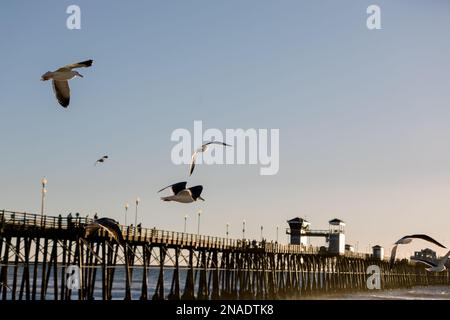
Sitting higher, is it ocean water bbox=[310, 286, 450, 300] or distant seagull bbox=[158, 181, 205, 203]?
distant seagull bbox=[158, 181, 205, 203]

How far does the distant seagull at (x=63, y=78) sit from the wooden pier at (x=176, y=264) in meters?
18.9

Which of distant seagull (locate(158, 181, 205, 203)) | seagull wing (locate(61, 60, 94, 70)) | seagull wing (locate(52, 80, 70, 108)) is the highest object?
seagull wing (locate(61, 60, 94, 70))

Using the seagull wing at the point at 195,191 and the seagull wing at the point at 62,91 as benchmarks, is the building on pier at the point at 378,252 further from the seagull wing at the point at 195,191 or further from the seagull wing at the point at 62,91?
the seagull wing at the point at 62,91

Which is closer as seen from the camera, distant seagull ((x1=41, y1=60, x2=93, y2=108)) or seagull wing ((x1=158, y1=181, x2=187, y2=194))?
distant seagull ((x1=41, y1=60, x2=93, y2=108))

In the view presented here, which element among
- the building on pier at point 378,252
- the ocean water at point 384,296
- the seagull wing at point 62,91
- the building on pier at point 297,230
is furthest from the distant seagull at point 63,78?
the building on pier at point 378,252

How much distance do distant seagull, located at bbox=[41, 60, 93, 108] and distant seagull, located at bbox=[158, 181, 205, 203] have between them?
4.56 m

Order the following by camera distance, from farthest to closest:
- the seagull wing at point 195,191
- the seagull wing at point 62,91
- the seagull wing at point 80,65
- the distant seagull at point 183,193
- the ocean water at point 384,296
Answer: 1. the ocean water at point 384,296
2. the seagull wing at point 195,191
3. the distant seagull at point 183,193
4. the seagull wing at point 62,91
5. the seagull wing at point 80,65

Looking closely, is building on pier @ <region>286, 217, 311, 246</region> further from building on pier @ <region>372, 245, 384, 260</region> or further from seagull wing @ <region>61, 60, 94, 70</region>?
seagull wing @ <region>61, 60, 94, 70</region>

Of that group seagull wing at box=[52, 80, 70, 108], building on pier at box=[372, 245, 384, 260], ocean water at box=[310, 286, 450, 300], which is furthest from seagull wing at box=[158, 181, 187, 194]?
building on pier at box=[372, 245, 384, 260]

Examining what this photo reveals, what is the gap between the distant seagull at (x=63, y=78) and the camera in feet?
72.1

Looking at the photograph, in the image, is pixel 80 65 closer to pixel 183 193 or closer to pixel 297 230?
pixel 183 193

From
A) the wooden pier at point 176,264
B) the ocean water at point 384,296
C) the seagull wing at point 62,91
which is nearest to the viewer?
the seagull wing at point 62,91

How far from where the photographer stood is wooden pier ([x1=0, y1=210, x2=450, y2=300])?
4325cm
